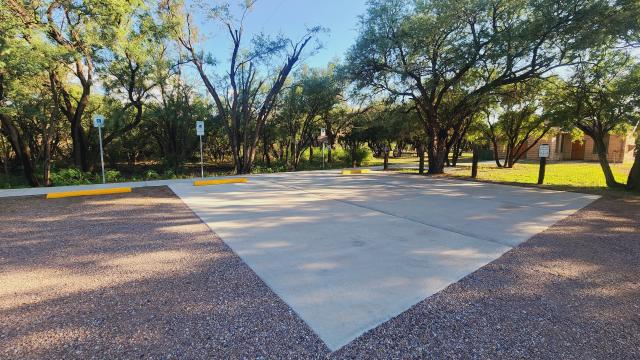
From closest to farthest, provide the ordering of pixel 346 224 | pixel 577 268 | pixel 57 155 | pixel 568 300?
pixel 568 300
pixel 577 268
pixel 346 224
pixel 57 155

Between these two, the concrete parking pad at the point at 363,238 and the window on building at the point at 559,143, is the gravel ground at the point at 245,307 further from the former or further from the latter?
the window on building at the point at 559,143

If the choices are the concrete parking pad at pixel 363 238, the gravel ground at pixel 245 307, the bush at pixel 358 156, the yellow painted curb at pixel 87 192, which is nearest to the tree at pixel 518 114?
the concrete parking pad at pixel 363 238

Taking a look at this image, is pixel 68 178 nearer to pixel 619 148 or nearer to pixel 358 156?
pixel 358 156

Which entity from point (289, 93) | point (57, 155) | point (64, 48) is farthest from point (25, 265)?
point (57, 155)

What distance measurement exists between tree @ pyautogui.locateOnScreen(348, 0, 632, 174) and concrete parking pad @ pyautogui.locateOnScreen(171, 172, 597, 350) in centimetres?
457

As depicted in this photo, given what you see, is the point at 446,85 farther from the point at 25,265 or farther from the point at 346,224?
the point at 25,265

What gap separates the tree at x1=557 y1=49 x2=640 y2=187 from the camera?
27.6 ft

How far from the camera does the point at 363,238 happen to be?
4.07 meters

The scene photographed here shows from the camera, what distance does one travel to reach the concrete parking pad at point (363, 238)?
2471mm

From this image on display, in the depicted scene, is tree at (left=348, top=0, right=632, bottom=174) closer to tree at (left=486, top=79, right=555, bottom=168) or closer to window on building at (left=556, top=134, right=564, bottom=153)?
tree at (left=486, top=79, right=555, bottom=168)

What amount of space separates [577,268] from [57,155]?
91.6 ft

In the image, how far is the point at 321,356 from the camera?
181 cm

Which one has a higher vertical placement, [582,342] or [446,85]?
[446,85]

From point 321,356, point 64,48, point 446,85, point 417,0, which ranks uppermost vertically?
point 417,0
